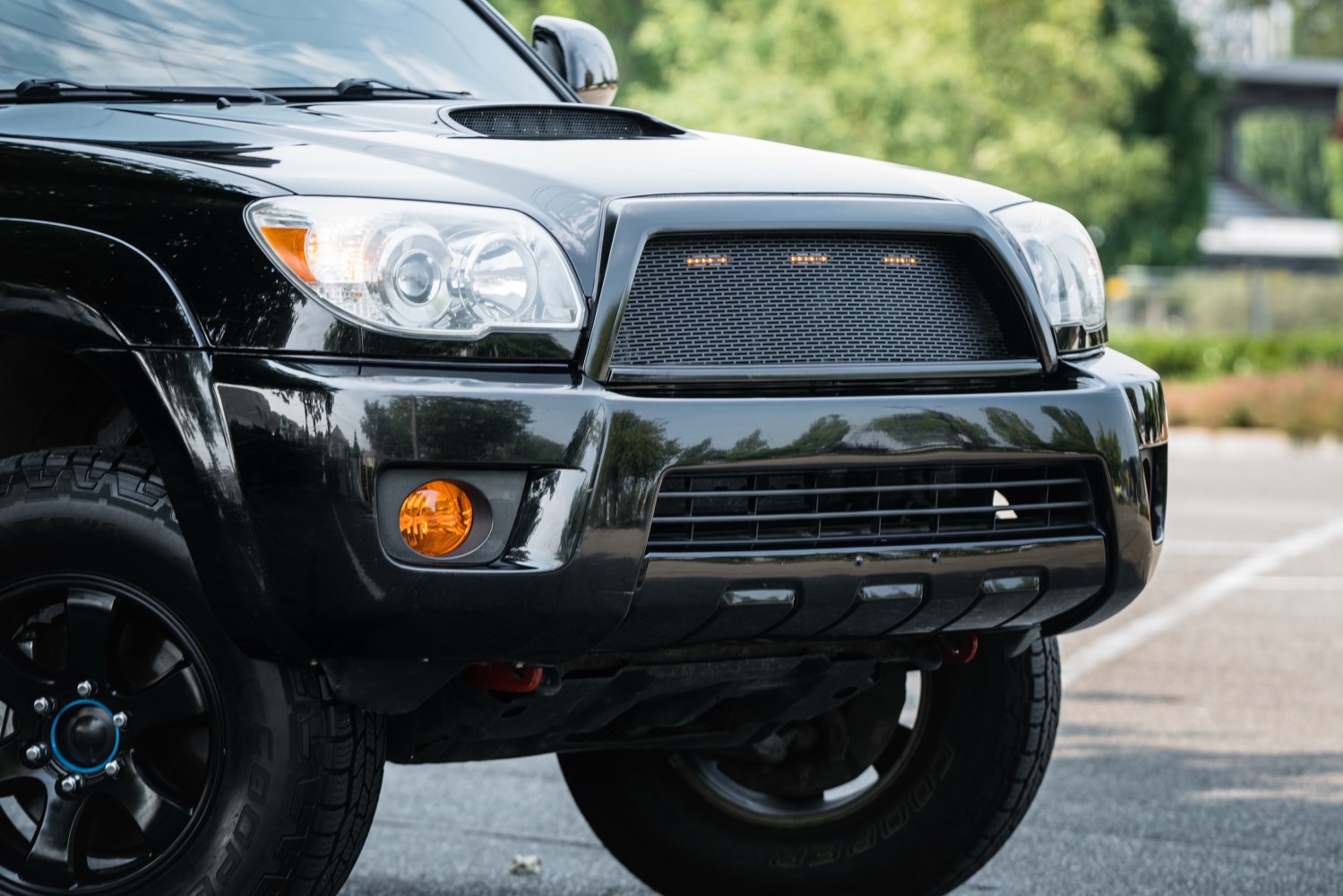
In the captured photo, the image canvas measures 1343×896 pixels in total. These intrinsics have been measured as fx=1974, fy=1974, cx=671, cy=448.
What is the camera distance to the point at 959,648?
11.7ft

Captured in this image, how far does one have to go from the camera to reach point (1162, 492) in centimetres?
352

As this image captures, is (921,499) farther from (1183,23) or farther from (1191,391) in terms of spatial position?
(1183,23)

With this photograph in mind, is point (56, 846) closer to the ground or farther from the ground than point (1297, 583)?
farther from the ground

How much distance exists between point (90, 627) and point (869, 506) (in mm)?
1229

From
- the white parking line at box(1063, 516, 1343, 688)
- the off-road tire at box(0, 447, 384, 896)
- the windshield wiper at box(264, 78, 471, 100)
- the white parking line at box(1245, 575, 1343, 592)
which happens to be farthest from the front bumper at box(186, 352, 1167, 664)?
the white parking line at box(1245, 575, 1343, 592)

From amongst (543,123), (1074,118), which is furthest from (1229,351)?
(543,123)

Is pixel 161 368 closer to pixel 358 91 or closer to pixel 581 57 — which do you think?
pixel 358 91

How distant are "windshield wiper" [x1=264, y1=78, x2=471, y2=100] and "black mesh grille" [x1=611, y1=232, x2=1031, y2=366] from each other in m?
1.01

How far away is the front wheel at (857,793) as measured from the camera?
388 cm

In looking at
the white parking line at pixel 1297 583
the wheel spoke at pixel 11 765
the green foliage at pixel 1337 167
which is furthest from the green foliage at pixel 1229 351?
the wheel spoke at pixel 11 765

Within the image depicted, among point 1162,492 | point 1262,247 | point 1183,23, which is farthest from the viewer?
point 1262,247

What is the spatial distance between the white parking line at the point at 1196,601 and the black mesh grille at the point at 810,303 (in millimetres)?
4063

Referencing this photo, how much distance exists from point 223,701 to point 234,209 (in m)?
0.74

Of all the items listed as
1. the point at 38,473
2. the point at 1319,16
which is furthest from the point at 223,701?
the point at 1319,16
